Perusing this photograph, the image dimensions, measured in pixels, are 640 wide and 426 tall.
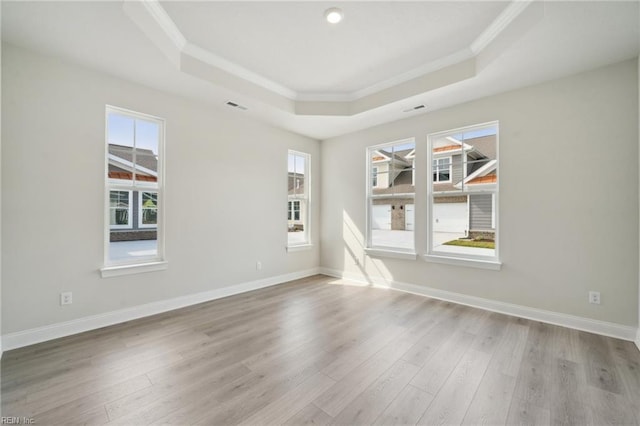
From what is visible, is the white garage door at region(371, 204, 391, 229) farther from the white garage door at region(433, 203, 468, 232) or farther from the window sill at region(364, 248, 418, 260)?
the white garage door at region(433, 203, 468, 232)

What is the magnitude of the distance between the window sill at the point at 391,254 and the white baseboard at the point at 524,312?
421 millimetres

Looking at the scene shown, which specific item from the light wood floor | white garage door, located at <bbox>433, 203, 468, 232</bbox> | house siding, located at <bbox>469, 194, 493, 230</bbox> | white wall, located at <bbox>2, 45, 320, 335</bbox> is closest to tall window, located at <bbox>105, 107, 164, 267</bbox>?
white wall, located at <bbox>2, 45, 320, 335</bbox>

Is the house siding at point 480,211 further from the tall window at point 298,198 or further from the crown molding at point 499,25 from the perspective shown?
the tall window at point 298,198

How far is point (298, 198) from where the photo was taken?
5.34 meters

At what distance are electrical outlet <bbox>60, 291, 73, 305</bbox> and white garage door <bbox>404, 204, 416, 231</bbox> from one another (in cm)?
437

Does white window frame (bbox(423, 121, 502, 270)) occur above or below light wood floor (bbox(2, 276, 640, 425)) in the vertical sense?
above

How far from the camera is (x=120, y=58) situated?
9.00ft

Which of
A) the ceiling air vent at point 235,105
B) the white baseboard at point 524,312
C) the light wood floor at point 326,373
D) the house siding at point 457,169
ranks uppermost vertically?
the ceiling air vent at point 235,105

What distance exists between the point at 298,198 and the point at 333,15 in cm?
328

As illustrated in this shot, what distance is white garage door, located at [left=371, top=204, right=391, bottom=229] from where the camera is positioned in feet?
15.6

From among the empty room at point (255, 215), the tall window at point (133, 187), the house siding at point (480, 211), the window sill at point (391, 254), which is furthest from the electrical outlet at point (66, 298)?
the house siding at point (480, 211)

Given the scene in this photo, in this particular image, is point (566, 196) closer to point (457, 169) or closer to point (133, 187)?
point (457, 169)

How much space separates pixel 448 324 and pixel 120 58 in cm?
450

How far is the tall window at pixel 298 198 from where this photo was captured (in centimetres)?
520
